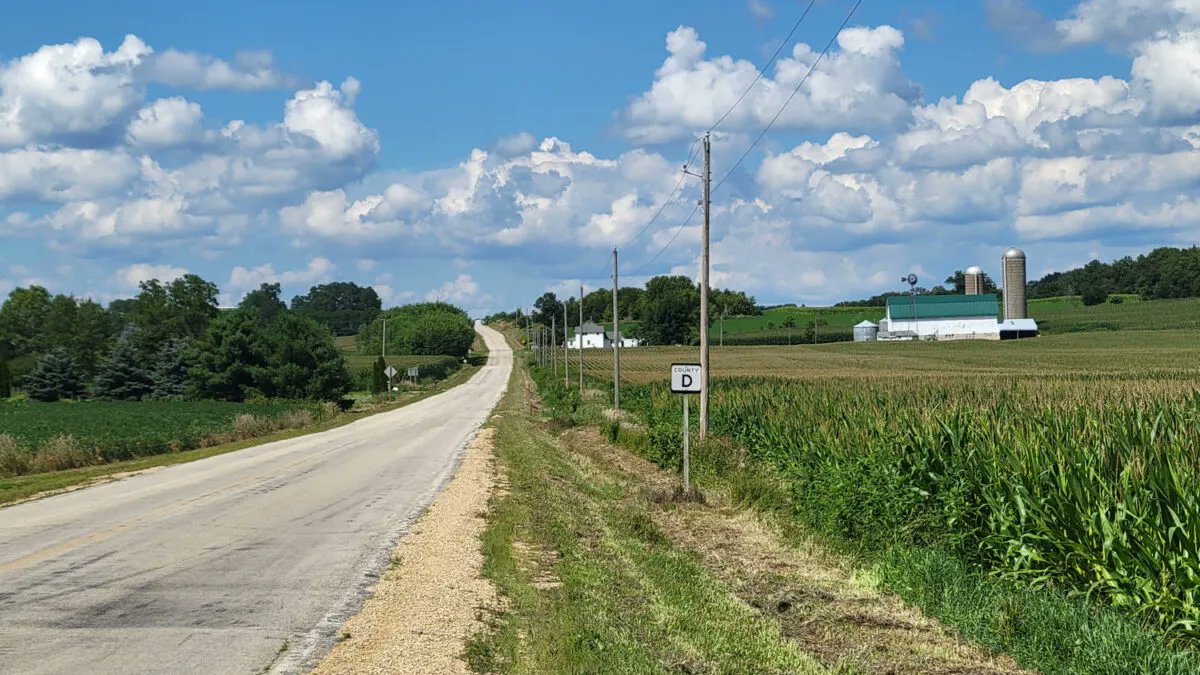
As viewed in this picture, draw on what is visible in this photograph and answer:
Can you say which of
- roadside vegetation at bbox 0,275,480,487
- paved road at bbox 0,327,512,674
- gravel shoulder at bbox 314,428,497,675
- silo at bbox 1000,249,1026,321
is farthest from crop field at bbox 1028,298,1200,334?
gravel shoulder at bbox 314,428,497,675

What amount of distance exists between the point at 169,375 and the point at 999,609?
269 feet

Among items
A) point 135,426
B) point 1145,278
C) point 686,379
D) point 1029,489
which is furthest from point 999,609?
point 1145,278

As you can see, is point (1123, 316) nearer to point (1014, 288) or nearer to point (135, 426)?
point (1014, 288)

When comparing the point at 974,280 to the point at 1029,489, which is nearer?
the point at 1029,489

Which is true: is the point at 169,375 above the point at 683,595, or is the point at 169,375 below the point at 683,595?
above

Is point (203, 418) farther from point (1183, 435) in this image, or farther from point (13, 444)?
point (1183, 435)

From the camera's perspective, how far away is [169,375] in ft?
275

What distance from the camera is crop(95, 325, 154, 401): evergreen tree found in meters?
83.5

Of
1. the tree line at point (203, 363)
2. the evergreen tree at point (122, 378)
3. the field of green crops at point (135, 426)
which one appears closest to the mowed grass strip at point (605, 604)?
the field of green crops at point (135, 426)

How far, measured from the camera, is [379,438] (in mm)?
39719

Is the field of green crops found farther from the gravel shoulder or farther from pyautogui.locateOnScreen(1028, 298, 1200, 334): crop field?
pyautogui.locateOnScreen(1028, 298, 1200, 334): crop field

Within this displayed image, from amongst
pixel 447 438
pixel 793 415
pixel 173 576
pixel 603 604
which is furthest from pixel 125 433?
pixel 603 604

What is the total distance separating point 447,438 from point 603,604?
2873 centimetres

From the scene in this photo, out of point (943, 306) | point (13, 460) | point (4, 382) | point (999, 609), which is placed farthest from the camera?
point (943, 306)
